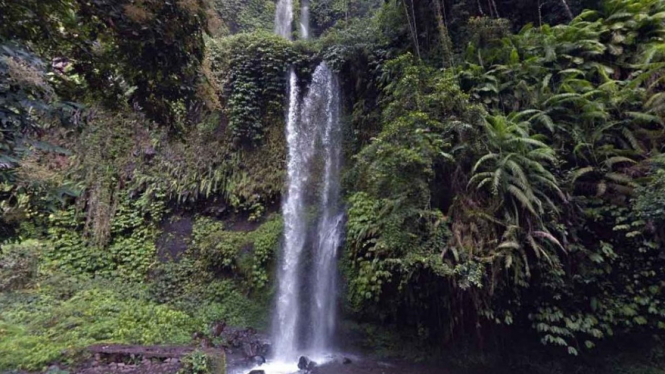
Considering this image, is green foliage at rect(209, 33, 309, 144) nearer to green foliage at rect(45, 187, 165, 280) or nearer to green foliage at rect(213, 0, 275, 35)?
green foliage at rect(45, 187, 165, 280)

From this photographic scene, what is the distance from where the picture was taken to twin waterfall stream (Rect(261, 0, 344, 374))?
7.88 meters

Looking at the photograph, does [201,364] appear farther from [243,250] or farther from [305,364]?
[243,250]

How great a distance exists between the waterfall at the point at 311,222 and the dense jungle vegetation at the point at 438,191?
1.42 ft

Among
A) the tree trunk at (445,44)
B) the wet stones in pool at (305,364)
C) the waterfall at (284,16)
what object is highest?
the waterfall at (284,16)

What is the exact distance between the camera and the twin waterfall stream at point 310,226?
7883mm

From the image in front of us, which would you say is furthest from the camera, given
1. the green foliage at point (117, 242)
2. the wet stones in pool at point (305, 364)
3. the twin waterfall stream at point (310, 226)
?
the green foliage at point (117, 242)

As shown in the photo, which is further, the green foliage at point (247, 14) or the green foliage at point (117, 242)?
the green foliage at point (247, 14)

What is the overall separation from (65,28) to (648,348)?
8.52 meters

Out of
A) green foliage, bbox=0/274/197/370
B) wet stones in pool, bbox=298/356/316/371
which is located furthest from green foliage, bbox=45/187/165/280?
wet stones in pool, bbox=298/356/316/371

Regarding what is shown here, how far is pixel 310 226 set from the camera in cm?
889

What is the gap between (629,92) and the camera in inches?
248

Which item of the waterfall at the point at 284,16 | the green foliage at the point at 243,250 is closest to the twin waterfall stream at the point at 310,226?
the green foliage at the point at 243,250

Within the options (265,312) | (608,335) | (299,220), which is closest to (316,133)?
(299,220)

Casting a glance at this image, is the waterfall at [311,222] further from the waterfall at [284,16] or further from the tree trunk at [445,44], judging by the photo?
the waterfall at [284,16]
